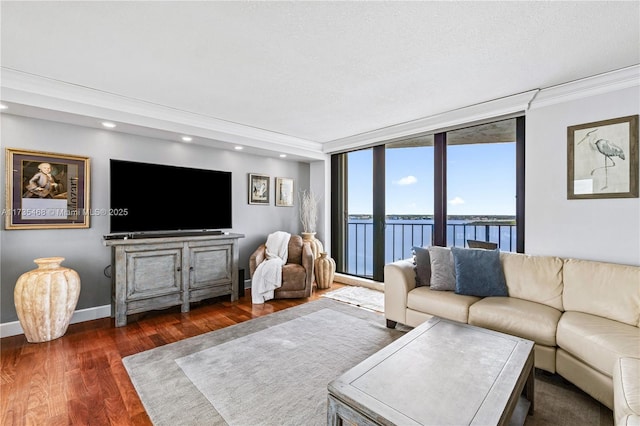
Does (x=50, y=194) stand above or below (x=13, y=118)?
below

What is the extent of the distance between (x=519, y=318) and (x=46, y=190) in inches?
181

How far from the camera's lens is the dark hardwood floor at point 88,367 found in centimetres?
171

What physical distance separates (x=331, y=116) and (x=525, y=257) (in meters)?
2.61

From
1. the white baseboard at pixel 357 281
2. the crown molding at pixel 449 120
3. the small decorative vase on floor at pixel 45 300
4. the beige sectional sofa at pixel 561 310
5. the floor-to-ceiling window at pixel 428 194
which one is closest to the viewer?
the beige sectional sofa at pixel 561 310

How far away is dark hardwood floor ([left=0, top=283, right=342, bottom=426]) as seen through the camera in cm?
171

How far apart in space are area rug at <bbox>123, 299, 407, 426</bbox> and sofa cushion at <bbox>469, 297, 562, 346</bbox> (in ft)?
2.75

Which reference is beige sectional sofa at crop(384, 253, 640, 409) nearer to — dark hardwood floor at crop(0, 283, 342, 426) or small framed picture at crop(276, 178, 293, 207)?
dark hardwood floor at crop(0, 283, 342, 426)

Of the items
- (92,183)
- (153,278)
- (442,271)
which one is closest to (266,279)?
(153,278)

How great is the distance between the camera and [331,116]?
3547 millimetres

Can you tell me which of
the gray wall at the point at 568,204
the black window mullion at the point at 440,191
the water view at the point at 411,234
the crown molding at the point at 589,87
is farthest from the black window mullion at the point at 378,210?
the crown molding at the point at 589,87

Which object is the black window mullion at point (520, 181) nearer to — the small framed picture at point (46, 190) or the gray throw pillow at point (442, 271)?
the gray throw pillow at point (442, 271)

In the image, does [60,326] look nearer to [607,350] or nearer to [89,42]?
[89,42]

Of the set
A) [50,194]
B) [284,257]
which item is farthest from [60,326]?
[284,257]

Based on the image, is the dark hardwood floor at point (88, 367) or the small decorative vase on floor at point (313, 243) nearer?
the dark hardwood floor at point (88, 367)
